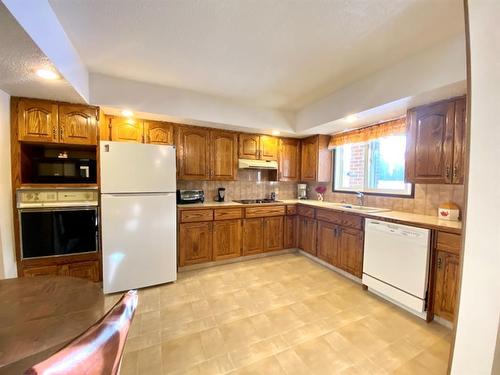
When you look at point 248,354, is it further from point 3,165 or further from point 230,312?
point 3,165

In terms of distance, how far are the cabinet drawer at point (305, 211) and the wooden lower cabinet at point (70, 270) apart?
9.57 ft

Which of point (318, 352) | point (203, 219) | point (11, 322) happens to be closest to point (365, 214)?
point (318, 352)

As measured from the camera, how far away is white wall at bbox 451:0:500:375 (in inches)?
35.4

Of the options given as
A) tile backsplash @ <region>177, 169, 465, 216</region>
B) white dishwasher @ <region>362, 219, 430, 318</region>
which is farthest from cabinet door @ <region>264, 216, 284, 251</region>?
white dishwasher @ <region>362, 219, 430, 318</region>

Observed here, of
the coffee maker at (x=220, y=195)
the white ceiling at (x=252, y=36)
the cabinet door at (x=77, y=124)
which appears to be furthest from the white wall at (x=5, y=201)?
the coffee maker at (x=220, y=195)

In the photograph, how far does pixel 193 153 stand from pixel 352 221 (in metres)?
2.39

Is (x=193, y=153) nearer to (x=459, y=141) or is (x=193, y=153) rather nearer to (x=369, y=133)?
(x=369, y=133)

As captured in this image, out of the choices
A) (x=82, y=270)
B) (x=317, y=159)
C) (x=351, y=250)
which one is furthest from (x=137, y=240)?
(x=317, y=159)

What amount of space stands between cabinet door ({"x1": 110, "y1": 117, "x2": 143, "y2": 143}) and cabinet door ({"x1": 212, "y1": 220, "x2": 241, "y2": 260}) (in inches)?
63.2

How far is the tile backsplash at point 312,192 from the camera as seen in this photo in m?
2.33

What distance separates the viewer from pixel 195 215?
9.77 feet

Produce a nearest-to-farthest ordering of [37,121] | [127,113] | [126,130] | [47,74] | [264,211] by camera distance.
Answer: [47,74]
[37,121]
[127,113]
[126,130]
[264,211]

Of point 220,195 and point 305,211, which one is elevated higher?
point 220,195

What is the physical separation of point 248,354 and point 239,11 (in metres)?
2.48
